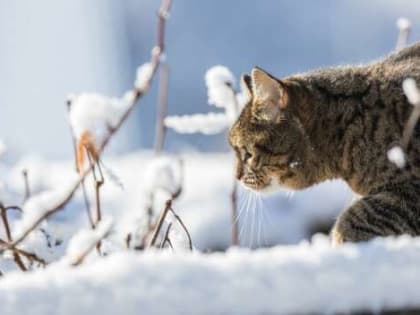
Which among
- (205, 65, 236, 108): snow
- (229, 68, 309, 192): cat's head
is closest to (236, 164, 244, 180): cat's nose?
(229, 68, 309, 192): cat's head

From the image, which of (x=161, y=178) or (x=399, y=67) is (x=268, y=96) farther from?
(x=161, y=178)

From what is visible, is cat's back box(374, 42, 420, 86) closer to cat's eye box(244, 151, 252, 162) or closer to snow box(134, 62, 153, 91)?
cat's eye box(244, 151, 252, 162)

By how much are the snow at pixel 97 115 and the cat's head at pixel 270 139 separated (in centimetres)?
101

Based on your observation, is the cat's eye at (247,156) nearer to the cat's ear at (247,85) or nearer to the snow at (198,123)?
the cat's ear at (247,85)

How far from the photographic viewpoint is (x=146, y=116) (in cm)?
1177

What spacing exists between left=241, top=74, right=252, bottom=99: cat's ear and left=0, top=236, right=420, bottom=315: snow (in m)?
1.60

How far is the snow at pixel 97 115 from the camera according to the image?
73.4 inches

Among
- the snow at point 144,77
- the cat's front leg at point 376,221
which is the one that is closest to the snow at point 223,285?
the snow at point 144,77

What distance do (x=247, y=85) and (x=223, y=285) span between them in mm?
1707

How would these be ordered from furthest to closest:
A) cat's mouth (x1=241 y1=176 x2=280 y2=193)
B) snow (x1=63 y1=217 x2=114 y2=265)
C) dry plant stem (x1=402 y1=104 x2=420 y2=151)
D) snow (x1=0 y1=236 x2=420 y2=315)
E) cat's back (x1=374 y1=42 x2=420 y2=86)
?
1. cat's mouth (x1=241 y1=176 x2=280 y2=193)
2. cat's back (x1=374 y1=42 x2=420 y2=86)
3. dry plant stem (x1=402 y1=104 x2=420 y2=151)
4. snow (x1=63 y1=217 x2=114 y2=265)
5. snow (x1=0 y1=236 x2=420 y2=315)

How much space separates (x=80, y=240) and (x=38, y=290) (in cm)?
34

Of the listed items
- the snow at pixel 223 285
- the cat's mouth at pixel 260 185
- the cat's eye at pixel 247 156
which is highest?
the snow at pixel 223 285

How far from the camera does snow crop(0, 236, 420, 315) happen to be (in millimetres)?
1372

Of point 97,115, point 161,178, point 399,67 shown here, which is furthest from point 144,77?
point 399,67
